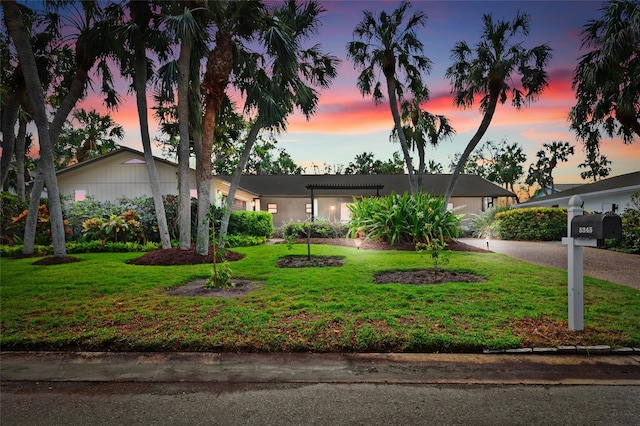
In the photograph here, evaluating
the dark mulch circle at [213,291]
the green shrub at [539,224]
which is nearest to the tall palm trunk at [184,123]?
the dark mulch circle at [213,291]

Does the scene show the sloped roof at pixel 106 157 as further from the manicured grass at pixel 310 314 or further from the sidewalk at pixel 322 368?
the sidewalk at pixel 322 368

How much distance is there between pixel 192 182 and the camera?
16266 millimetres

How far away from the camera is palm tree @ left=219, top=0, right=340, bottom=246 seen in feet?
29.8

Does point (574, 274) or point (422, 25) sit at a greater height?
point (422, 25)

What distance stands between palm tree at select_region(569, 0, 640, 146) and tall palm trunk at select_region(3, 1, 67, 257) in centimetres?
1686

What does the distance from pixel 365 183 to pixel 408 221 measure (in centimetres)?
1460

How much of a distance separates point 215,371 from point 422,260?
6.63 metres

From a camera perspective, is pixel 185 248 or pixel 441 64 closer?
pixel 185 248

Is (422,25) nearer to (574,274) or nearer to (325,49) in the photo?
(325,49)

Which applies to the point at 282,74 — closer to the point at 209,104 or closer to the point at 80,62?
the point at 209,104

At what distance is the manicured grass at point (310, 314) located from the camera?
3.59 meters

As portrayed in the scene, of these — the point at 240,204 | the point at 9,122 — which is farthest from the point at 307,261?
the point at 240,204

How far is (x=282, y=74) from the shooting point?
1005cm

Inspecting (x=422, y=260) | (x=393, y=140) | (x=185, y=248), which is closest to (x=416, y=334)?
(x=422, y=260)
